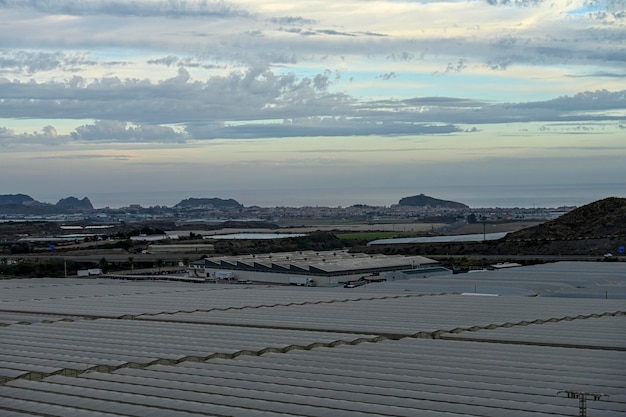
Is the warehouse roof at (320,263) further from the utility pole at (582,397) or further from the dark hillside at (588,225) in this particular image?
the utility pole at (582,397)

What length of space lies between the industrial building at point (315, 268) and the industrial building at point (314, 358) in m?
16.4

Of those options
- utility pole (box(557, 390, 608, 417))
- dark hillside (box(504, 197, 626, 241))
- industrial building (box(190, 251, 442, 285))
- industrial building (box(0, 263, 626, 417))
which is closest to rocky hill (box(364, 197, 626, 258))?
dark hillside (box(504, 197, 626, 241))

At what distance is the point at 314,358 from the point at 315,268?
27310 mm

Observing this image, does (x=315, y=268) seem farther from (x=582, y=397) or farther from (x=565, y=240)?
(x=582, y=397)

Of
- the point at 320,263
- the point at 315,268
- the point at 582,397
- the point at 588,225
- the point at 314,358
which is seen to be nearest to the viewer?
the point at 582,397

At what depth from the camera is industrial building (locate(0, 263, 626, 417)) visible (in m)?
9.76

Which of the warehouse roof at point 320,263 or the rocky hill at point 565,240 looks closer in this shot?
the warehouse roof at point 320,263

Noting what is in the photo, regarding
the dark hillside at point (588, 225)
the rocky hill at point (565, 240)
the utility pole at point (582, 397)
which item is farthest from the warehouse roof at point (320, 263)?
the utility pole at point (582, 397)

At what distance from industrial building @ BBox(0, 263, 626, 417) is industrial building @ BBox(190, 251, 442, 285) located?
53.9ft

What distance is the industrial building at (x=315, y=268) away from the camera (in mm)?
40094

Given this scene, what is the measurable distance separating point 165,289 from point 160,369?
1787cm

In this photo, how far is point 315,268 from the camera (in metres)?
40.3

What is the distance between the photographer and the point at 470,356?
1314 cm

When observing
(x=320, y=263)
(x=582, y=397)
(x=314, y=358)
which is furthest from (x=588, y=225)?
(x=582, y=397)
